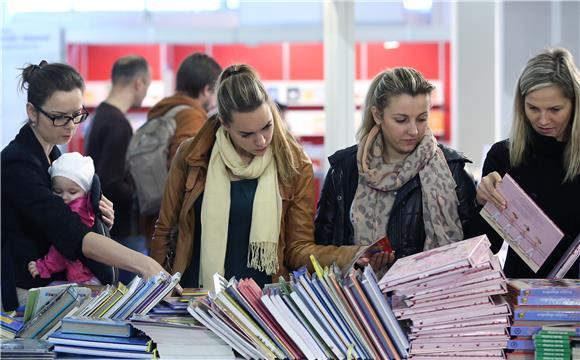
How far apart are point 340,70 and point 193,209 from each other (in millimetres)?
3044

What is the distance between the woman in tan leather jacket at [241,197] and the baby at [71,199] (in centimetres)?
33

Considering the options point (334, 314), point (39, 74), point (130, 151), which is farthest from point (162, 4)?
point (334, 314)

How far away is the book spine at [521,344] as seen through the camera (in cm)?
249

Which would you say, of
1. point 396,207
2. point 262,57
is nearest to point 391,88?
point 396,207

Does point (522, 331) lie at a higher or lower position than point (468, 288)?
lower

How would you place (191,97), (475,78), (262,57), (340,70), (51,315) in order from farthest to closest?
1. (262,57)
2. (475,78)
3. (340,70)
4. (191,97)
5. (51,315)

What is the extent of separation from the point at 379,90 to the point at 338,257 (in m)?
0.62

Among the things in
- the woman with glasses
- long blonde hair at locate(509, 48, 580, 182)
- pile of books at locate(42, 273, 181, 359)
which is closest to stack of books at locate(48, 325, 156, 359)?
pile of books at locate(42, 273, 181, 359)

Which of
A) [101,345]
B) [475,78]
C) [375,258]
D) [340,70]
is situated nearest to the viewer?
[101,345]

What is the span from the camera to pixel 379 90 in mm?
3115

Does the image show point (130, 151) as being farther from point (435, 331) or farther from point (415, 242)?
point (435, 331)

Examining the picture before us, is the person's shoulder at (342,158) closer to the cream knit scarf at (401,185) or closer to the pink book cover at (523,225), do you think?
the cream knit scarf at (401,185)

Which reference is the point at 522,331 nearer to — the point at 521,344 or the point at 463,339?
the point at 521,344

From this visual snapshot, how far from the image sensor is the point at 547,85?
9.71 ft
